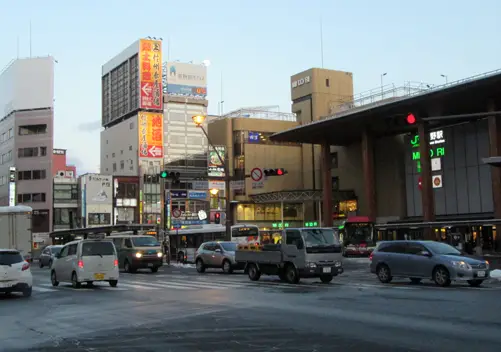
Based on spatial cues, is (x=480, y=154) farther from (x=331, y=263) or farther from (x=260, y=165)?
(x=331, y=263)

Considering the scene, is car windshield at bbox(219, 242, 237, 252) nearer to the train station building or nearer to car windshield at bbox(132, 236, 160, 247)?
car windshield at bbox(132, 236, 160, 247)

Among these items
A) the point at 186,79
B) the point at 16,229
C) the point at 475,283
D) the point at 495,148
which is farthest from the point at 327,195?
the point at 475,283

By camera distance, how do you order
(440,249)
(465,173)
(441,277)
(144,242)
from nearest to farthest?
1. (441,277)
2. (440,249)
3. (144,242)
4. (465,173)

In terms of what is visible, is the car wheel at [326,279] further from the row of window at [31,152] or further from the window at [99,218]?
the row of window at [31,152]

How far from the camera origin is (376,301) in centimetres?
1597

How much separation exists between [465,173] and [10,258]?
54.3 meters

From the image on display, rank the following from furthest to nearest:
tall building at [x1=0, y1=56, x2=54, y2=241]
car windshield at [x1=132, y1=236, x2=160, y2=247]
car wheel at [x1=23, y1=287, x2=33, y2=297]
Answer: tall building at [x1=0, y1=56, x2=54, y2=241], car windshield at [x1=132, y1=236, x2=160, y2=247], car wheel at [x1=23, y1=287, x2=33, y2=297]

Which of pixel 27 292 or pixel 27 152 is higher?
pixel 27 152

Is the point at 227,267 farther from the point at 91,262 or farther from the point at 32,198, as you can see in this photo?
the point at 32,198

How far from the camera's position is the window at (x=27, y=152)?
90.3m

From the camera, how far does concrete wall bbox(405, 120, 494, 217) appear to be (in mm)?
62219

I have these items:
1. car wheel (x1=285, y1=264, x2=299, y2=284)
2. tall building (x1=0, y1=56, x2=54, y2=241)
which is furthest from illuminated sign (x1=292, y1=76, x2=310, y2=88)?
car wheel (x1=285, y1=264, x2=299, y2=284)

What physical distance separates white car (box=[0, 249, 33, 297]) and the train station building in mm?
33600

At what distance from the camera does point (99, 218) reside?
90.3 meters
